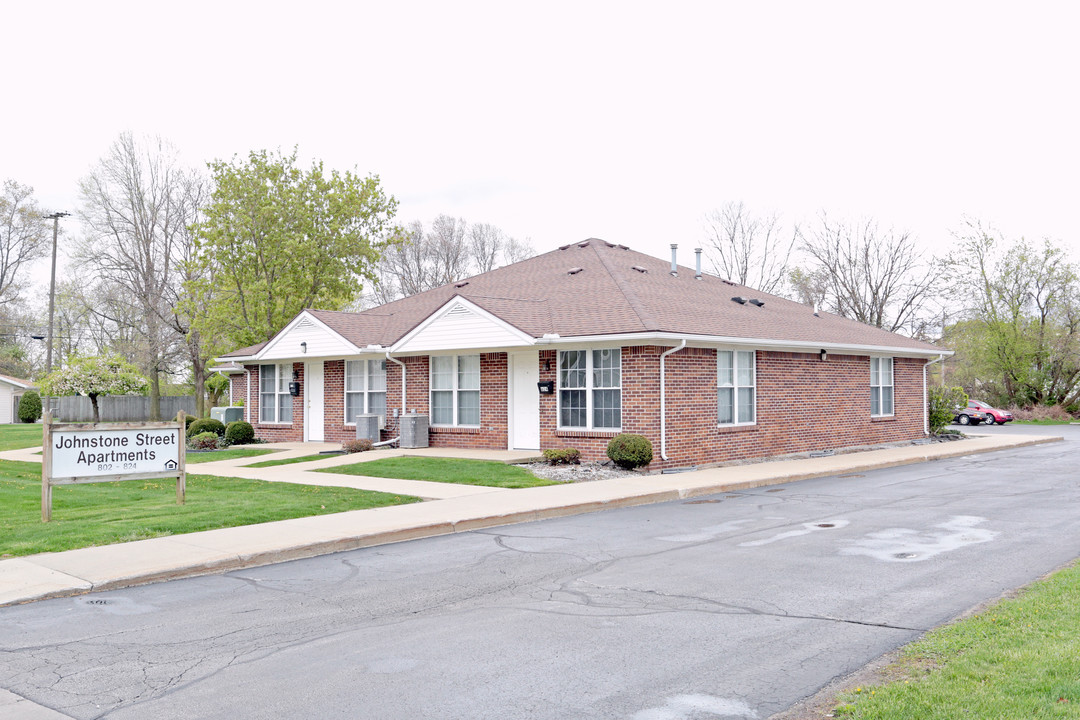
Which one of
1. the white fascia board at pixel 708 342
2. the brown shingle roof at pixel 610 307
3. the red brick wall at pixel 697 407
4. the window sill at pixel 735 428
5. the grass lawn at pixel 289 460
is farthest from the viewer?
the grass lawn at pixel 289 460

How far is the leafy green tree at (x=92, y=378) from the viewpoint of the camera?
2700 centimetres

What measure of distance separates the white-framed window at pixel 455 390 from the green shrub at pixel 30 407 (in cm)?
3784

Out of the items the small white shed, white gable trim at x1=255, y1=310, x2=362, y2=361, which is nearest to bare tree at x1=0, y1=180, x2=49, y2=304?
the small white shed

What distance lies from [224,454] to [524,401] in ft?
28.0

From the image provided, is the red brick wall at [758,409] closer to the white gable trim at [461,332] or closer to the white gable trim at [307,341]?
the white gable trim at [461,332]

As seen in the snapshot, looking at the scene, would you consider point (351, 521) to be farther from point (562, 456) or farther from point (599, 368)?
point (599, 368)

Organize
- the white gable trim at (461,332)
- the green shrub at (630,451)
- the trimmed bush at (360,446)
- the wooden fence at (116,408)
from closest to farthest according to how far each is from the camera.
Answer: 1. the green shrub at (630,451)
2. the white gable trim at (461,332)
3. the trimmed bush at (360,446)
4. the wooden fence at (116,408)

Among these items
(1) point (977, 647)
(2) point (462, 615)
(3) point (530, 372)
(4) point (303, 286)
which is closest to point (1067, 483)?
(3) point (530, 372)

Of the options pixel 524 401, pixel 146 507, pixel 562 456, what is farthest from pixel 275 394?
pixel 146 507

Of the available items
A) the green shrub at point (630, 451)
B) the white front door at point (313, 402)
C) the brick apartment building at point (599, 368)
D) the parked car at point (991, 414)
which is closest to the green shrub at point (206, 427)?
the brick apartment building at point (599, 368)

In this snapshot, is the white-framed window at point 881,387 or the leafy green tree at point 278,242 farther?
the leafy green tree at point 278,242

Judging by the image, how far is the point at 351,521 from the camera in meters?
11.7

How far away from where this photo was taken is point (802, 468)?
18.9m

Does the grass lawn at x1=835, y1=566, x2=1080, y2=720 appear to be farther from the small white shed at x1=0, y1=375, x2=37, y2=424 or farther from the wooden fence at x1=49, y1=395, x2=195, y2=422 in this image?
the small white shed at x1=0, y1=375, x2=37, y2=424
